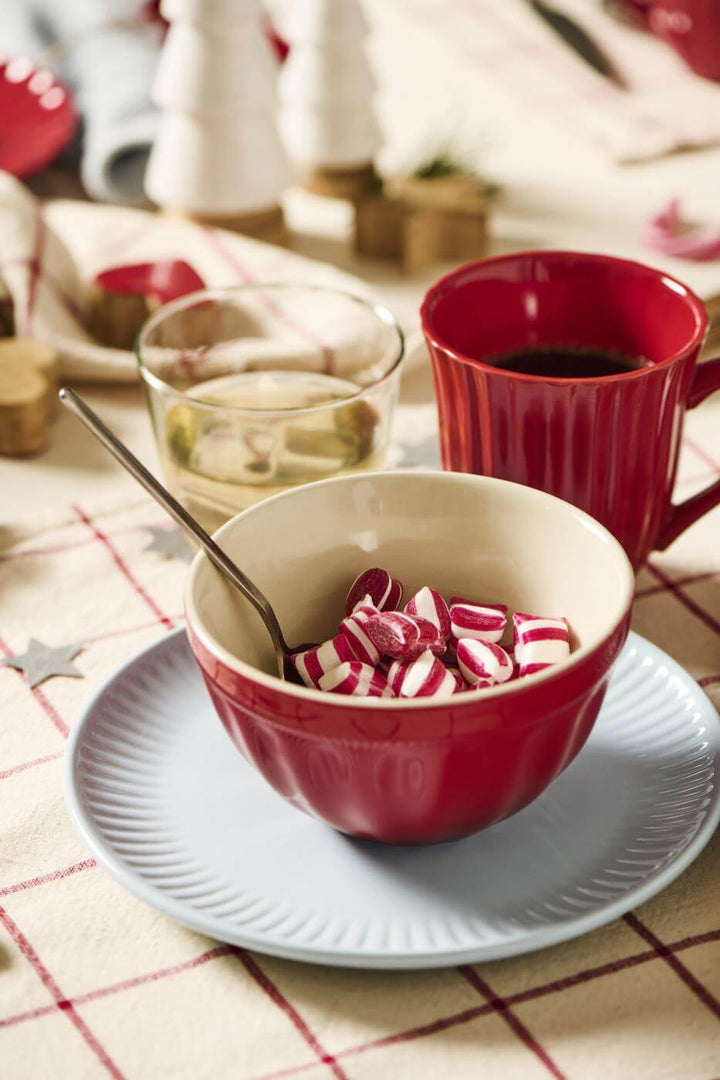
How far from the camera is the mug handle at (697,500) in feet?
2.24

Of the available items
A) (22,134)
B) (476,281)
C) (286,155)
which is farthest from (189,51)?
(476,281)

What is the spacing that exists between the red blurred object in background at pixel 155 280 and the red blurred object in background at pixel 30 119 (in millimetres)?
314

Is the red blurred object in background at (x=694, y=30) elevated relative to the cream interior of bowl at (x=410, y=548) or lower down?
lower down

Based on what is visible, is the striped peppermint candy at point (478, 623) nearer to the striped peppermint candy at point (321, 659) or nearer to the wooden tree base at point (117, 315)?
the striped peppermint candy at point (321, 659)

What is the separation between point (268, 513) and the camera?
0.59 metres

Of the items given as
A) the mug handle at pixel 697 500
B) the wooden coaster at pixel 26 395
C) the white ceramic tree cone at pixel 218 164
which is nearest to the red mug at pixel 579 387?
the mug handle at pixel 697 500

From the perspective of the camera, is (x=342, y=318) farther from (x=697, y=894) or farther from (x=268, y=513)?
(x=697, y=894)

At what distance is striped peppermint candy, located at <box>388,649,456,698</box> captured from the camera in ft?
1.73

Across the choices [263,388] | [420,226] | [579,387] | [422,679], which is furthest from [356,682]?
[420,226]

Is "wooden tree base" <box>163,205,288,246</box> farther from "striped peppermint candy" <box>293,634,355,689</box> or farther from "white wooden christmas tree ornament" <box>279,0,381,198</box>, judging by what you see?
"striped peppermint candy" <box>293,634,355,689</box>

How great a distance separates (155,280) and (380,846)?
0.56 m

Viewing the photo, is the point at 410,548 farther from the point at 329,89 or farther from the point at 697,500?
the point at 329,89

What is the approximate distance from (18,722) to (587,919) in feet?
1.00

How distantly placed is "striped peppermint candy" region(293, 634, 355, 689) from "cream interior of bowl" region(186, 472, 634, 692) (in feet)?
0.08
